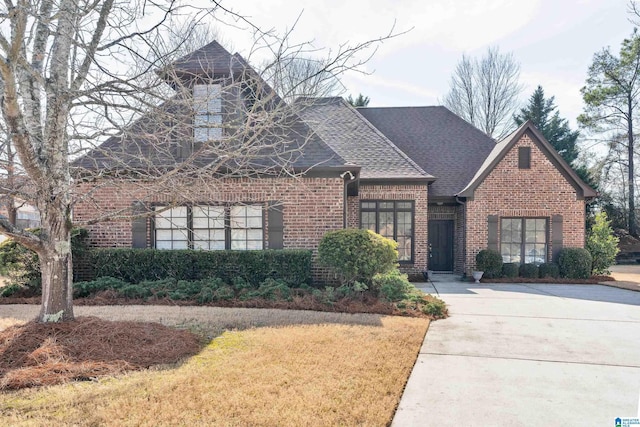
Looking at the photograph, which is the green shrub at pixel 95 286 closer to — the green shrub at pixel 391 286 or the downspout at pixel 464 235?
the green shrub at pixel 391 286

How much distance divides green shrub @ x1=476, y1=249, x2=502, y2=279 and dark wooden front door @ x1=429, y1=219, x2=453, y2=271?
1.72 metres

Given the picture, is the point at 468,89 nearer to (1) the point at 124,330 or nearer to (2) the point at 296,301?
(2) the point at 296,301

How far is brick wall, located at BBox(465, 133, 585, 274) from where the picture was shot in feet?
41.5

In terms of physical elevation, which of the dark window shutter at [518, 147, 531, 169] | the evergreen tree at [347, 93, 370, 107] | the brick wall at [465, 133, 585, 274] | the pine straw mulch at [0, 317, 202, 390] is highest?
the evergreen tree at [347, 93, 370, 107]

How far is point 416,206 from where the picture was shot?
40.7 ft

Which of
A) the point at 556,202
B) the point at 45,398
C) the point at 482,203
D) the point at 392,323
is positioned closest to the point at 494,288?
the point at 482,203

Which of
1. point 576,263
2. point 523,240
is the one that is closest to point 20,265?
point 523,240

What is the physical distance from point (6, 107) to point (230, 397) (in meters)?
3.55

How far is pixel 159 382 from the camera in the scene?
12.3ft

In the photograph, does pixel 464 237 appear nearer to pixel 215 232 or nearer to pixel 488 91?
pixel 215 232

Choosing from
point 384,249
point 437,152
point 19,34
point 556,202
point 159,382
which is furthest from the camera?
point 437,152

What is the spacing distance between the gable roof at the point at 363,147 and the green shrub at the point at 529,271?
429 cm

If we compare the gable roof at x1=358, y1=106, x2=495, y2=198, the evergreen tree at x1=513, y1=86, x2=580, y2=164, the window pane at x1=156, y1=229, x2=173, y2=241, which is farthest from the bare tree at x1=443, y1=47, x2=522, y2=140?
the window pane at x1=156, y1=229, x2=173, y2=241

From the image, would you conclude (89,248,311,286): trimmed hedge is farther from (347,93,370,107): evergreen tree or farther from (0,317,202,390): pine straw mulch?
(347,93,370,107): evergreen tree
